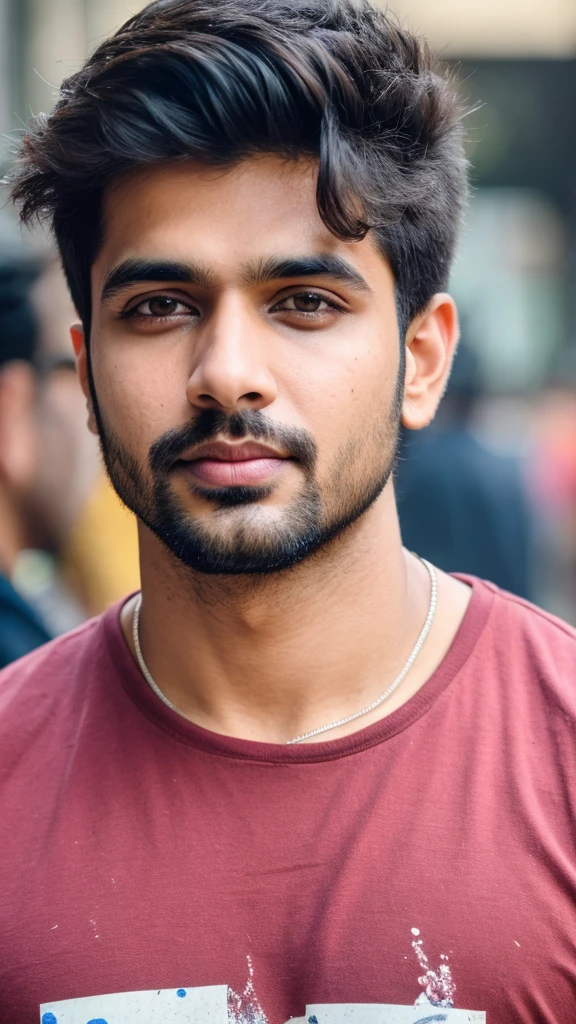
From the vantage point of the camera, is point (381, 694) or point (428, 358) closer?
point (381, 694)

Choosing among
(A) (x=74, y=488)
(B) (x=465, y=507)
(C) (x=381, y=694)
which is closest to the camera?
(C) (x=381, y=694)

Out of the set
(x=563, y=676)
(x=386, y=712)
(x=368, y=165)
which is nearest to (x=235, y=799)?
(x=386, y=712)

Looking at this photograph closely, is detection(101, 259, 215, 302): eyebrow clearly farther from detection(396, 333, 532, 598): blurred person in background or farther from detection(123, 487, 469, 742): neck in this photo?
detection(396, 333, 532, 598): blurred person in background

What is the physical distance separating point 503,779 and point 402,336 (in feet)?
2.85

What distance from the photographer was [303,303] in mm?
2211

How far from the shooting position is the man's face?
2.16m

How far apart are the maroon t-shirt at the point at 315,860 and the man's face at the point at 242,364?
0.39 meters

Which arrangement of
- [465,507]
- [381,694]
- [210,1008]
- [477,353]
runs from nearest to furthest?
[210,1008] < [381,694] < [465,507] < [477,353]

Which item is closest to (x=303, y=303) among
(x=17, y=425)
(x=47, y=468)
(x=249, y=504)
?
(x=249, y=504)

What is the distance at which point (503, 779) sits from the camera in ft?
7.07

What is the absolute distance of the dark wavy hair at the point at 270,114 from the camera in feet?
7.09

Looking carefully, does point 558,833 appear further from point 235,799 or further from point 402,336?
point 402,336

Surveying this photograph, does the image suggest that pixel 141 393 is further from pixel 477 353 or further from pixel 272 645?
pixel 477 353

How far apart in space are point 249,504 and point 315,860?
629 millimetres
